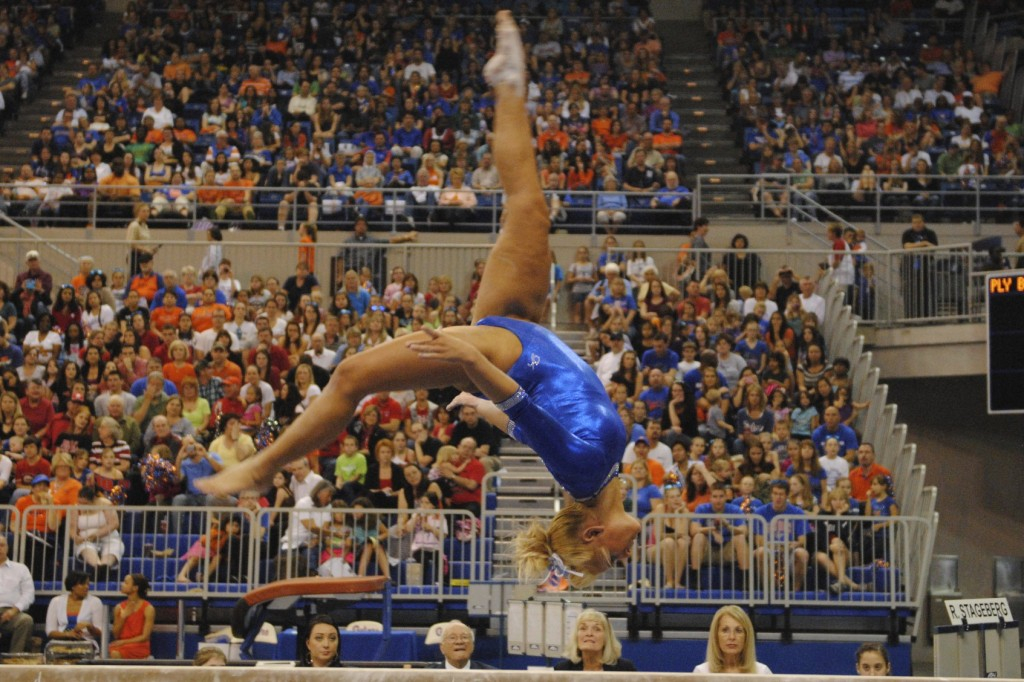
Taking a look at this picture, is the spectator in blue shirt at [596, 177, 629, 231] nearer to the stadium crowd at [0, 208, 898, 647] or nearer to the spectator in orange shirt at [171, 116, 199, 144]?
the stadium crowd at [0, 208, 898, 647]

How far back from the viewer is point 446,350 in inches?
198

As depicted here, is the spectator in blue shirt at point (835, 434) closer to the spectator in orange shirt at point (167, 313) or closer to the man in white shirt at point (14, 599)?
the spectator in orange shirt at point (167, 313)

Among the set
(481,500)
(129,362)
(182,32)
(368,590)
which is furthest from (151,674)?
Answer: (182,32)

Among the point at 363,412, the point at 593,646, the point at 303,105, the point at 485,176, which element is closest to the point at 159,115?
the point at 303,105

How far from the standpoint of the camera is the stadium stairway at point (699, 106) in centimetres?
1955

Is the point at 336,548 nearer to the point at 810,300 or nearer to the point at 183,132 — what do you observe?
the point at 810,300

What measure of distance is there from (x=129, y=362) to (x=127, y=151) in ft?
Result: 19.7

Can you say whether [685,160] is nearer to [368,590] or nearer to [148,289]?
[148,289]

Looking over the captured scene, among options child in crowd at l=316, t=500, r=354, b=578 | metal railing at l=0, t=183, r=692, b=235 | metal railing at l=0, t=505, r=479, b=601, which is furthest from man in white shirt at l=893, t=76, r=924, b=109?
child in crowd at l=316, t=500, r=354, b=578

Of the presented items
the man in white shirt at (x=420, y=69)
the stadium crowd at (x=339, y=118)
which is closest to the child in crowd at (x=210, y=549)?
the stadium crowd at (x=339, y=118)

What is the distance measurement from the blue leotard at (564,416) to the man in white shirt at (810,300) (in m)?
9.37

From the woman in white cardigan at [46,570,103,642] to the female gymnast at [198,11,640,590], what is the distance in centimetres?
570

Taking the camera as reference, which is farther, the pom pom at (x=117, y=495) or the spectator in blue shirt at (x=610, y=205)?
the spectator in blue shirt at (x=610, y=205)

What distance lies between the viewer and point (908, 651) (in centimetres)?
1116
